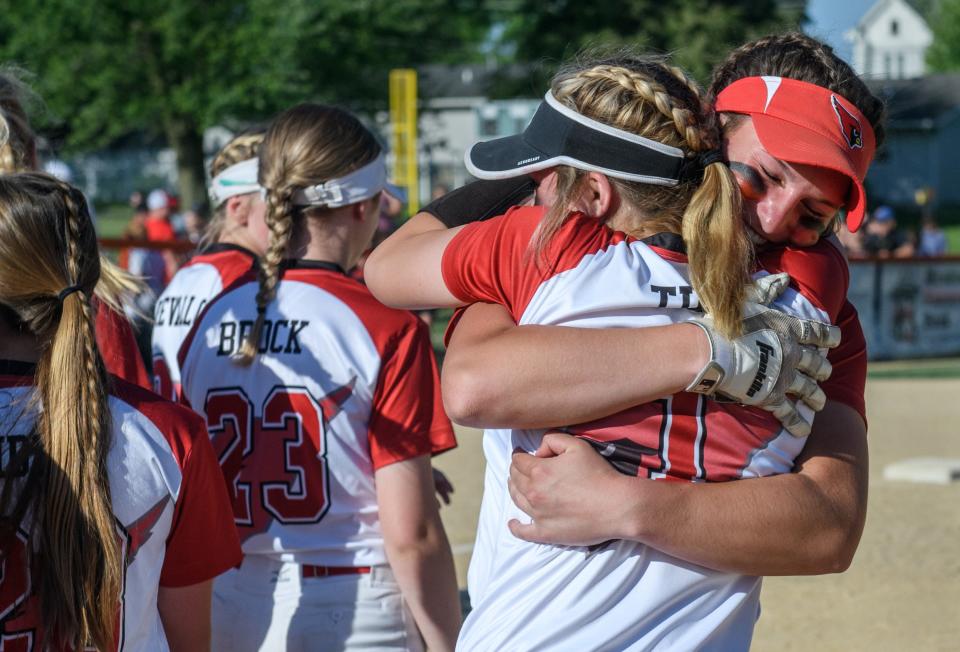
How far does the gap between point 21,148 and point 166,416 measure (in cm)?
140

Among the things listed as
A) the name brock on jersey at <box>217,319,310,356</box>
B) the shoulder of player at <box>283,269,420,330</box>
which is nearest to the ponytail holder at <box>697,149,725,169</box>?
the shoulder of player at <box>283,269,420,330</box>

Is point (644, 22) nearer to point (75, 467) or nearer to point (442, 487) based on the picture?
point (442, 487)

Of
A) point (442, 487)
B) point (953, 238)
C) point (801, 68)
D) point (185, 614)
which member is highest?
point (801, 68)

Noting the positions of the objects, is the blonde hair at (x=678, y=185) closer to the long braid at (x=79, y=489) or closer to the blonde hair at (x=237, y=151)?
the long braid at (x=79, y=489)

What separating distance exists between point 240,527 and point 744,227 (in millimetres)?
1522

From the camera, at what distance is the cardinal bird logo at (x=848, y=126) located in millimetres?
1893

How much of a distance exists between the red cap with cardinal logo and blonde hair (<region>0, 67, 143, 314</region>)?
5.62 feet

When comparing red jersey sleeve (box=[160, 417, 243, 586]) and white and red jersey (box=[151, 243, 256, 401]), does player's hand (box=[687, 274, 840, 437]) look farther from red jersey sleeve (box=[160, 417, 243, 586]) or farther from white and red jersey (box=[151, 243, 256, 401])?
white and red jersey (box=[151, 243, 256, 401])

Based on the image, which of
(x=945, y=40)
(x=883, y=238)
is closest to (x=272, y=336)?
(x=883, y=238)

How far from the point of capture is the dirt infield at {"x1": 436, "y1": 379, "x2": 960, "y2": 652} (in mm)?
5227

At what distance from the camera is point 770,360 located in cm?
173

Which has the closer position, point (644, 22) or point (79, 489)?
point (79, 489)

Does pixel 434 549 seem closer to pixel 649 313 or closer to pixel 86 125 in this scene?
pixel 649 313

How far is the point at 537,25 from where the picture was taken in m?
42.9
